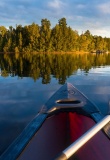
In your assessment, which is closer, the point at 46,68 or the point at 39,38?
the point at 46,68

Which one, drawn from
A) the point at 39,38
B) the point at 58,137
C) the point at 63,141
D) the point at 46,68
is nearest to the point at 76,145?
the point at 63,141

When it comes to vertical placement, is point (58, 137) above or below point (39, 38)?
below

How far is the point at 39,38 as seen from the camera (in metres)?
92.8

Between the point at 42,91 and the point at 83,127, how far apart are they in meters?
7.96

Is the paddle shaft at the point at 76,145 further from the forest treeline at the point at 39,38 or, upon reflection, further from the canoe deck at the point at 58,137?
the forest treeline at the point at 39,38

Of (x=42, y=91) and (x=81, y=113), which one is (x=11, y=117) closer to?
(x=81, y=113)

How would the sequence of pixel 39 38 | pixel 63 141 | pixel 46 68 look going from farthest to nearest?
1. pixel 39 38
2. pixel 46 68
3. pixel 63 141

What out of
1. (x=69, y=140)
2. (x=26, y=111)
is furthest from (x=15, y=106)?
(x=69, y=140)

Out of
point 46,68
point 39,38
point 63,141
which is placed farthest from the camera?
point 39,38

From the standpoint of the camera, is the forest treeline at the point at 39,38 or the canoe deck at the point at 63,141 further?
the forest treeline at the point at 39,38

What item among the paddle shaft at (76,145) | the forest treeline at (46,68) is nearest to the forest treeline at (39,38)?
the forest treeline at (46,68)

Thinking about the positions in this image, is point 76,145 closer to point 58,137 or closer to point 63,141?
point 63,141

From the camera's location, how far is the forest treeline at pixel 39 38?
92375 millimetres

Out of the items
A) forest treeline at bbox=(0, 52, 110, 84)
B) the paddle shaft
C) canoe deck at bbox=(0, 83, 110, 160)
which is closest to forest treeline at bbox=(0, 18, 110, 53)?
forest treeline at bbox=(0, 52, 110, 84)
